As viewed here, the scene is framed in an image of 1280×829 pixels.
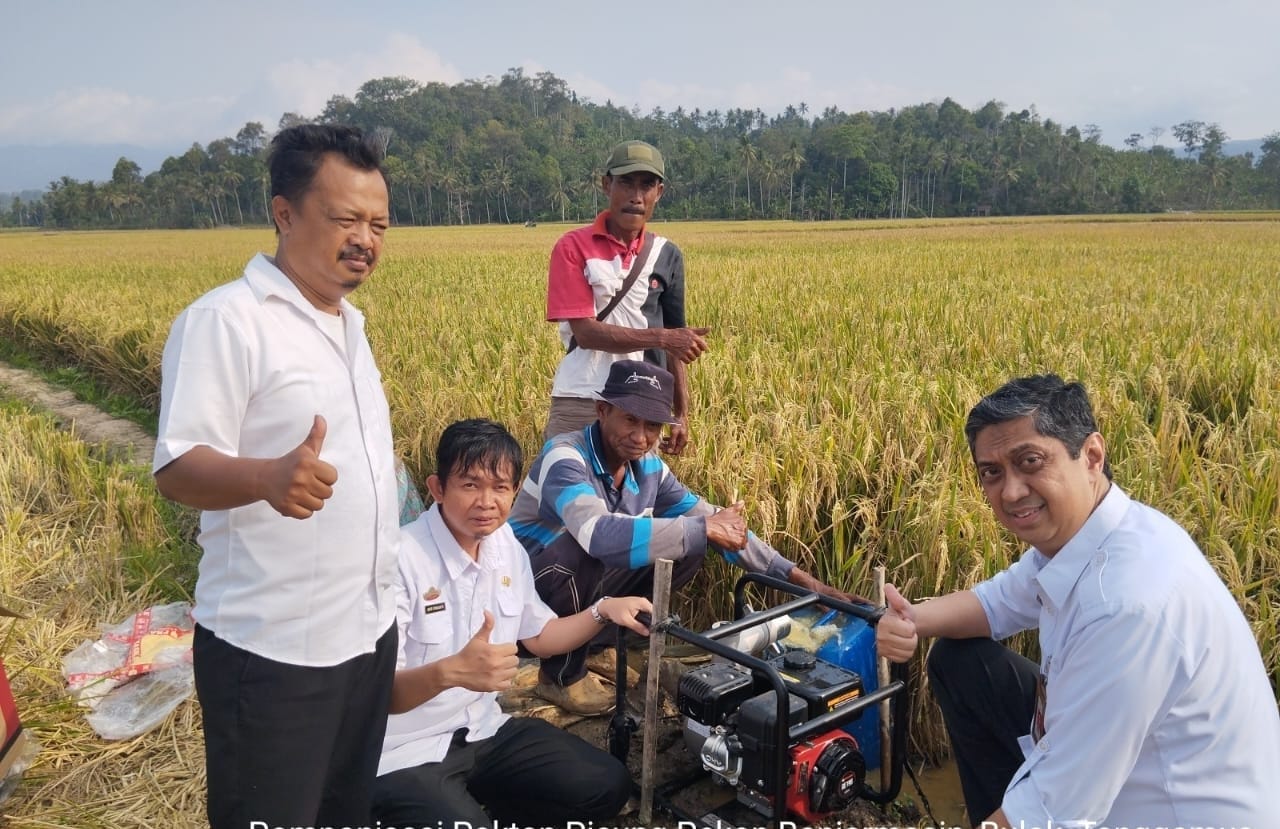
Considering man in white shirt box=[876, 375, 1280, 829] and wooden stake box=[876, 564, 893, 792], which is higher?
man in white shirt box=[876, 375, 1280, 829]

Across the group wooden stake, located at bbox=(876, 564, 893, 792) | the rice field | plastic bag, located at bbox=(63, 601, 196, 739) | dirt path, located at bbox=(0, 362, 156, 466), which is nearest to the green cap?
the rice field

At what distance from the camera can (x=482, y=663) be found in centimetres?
183

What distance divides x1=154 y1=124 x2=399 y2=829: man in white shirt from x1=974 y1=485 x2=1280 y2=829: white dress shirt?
1267mm

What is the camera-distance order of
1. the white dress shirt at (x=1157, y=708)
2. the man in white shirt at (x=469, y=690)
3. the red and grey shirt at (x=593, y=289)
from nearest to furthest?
the white dress shirt at (x=1157, y=708)
the man in white shirt at (x=469, y=690)
the red and grey shirt at (x=593, y=289)

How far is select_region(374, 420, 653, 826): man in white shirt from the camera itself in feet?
6.83

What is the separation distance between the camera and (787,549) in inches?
124

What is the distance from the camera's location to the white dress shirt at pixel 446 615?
2.10 m

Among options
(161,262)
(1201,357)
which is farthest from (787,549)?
(161,262)

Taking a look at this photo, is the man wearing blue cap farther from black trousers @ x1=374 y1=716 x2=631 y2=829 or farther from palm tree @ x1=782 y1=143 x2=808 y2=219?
palm tree @ x1=782 y1=143 x2=808 y2=219

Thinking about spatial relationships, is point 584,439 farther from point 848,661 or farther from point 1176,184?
point 1176,184

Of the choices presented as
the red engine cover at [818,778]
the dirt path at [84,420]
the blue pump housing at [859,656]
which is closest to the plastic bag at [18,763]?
the red engine cover at [818,778]

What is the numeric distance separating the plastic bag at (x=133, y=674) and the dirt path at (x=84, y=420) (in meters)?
2.63

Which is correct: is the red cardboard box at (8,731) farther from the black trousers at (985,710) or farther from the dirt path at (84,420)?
the dirt path at (84,420)

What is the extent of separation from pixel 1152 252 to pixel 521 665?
16066mm
